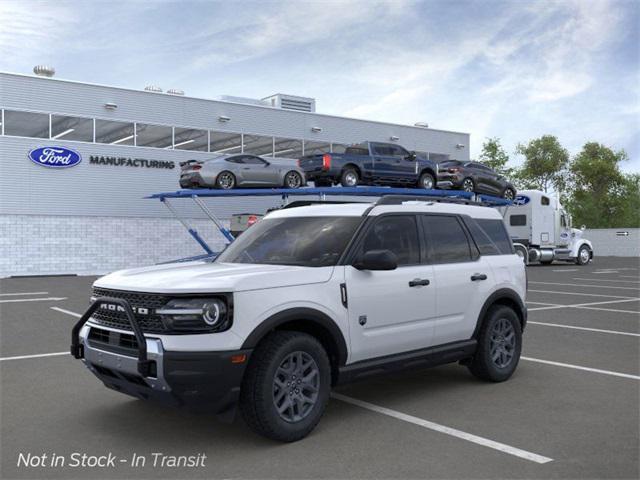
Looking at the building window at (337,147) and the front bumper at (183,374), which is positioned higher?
the building window at (337,147)

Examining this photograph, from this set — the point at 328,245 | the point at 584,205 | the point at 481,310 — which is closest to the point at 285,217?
the point at 328,245

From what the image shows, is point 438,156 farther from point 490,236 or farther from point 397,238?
point 397,238

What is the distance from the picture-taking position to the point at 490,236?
7020 mm

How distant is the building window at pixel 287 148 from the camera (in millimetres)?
33750

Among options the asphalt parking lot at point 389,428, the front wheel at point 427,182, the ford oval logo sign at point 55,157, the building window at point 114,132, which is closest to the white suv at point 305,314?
the asphalt parking lot at point 389,428

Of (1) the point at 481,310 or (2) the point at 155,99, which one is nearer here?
(1) the point at 481,310

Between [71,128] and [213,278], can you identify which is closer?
[213,278]

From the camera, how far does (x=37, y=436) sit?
16.2ft

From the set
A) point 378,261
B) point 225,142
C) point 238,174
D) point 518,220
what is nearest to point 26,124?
point 225,142

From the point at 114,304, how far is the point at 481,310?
363cm

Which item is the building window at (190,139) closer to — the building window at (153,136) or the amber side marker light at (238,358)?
the building window at (153,136)

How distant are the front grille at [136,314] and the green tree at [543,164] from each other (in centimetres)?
7413

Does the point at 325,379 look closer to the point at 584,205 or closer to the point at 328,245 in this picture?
the point at 328,245

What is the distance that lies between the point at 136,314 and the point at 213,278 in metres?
0.64
